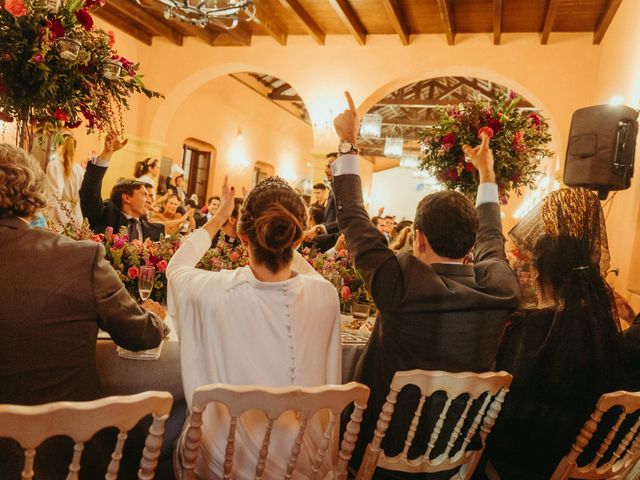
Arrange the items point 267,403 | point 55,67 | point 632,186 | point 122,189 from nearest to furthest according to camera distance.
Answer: point 267,403 < point 55,67 < point 122,189 < point 632,186

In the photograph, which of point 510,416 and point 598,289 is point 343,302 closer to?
point 510,416

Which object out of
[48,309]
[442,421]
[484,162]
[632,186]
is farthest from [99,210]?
[632,186]

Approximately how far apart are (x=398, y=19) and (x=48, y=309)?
606 centimetres

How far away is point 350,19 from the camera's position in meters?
6.64

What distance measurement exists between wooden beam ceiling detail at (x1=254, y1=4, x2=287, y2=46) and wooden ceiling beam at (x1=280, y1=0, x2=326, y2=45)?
33cm

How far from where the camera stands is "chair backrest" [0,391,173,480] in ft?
2.91

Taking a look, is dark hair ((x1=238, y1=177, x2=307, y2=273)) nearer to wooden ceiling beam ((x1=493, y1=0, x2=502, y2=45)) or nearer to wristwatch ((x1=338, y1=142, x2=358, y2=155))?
wristwatch ((x1=338, y1=142, x2=358, y2=155))

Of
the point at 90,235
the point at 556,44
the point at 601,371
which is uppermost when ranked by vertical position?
the point at 556,44

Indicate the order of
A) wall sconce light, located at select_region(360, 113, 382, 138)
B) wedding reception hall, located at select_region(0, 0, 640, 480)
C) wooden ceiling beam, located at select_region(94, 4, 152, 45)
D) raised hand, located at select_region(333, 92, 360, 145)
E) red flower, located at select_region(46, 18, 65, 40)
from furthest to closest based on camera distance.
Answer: wall sconce light, located at select_region(360, 113, 382, 138), wooden ceiling beam, located at select_region(94, 4, 152, 45), red flower, located at select_region(46, 18, 65, 40), raised hand, located at select_region(333, 92, 360, 145), wedding reception hall, located at select_region(0, 0, 640, 480)

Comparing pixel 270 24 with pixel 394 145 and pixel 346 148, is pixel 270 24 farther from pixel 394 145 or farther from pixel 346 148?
pixel 394 145

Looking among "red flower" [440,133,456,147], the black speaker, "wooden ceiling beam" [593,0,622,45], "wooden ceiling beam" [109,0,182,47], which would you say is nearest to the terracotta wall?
"wooden ceiling beam" [593,0,622,45]

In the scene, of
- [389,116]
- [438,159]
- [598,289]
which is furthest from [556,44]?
[389,116]

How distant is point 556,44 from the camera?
667 centimetres

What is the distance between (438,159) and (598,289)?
1593mm
